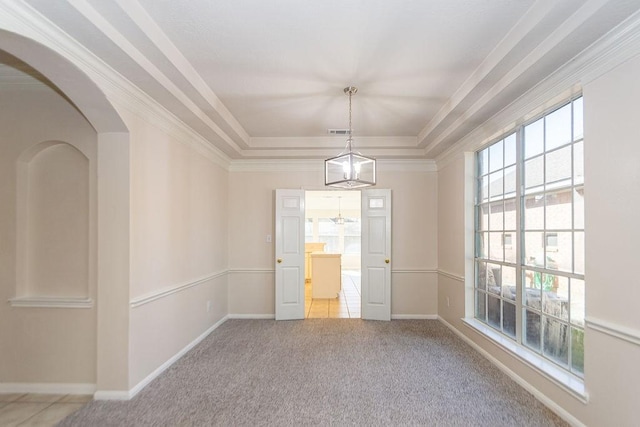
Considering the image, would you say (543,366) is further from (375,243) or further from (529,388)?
(375,243)

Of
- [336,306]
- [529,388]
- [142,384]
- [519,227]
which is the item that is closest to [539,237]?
[519,227]

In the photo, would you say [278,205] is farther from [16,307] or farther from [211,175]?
[16,307]

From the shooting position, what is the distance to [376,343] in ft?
13.2

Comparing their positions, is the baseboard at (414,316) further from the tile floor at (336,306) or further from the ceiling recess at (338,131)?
the ceiling recess at (338,131)

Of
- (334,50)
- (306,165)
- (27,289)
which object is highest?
(334,50)

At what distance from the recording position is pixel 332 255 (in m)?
6.86

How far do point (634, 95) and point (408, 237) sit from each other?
3.54m

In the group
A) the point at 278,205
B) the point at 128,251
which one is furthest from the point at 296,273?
the point at 128,251

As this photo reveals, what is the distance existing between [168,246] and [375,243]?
3.07m

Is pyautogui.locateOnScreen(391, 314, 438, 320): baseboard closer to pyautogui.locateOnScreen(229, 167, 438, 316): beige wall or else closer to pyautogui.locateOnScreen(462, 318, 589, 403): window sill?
pyautogui.locateOnScreen(229, 167, 438, 316): beige wall

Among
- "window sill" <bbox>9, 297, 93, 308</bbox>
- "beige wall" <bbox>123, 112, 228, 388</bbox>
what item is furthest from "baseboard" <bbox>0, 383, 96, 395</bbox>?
"window sill" <bbox>9, 297, 93, 308</bbox>

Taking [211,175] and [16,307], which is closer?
[16,307]

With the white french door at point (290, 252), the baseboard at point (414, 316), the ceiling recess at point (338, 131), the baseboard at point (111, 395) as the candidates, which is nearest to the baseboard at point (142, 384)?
the baseboard at point (111, 395)

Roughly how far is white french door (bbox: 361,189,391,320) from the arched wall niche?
3.64 metres
